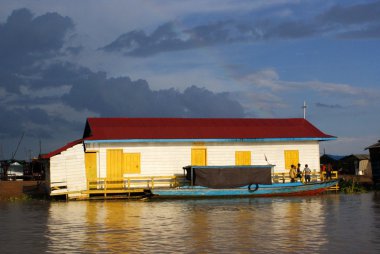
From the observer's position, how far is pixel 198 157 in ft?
121

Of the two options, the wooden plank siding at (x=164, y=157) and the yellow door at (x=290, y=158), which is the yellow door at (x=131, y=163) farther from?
the yellow door at (x=290, y=158)

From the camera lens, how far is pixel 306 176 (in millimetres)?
36594

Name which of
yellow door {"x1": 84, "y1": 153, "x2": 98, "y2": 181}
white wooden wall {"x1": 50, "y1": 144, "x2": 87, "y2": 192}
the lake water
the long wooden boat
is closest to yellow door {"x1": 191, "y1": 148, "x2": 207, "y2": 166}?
the long wooden boat

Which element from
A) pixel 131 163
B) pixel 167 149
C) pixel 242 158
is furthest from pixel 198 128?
pixel 131 163

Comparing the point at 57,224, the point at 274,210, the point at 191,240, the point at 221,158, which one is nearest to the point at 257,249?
the point at 191,240

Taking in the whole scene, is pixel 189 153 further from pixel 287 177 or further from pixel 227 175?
pixel 287 177

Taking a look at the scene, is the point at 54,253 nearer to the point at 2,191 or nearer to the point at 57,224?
the point at 57,224

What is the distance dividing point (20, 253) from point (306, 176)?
25020 mm

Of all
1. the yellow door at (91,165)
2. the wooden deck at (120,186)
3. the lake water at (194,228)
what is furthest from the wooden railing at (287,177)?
the yellow door at (91,165)

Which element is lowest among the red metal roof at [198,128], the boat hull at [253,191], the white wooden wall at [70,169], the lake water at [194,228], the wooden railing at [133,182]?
the lake water at [194,228]

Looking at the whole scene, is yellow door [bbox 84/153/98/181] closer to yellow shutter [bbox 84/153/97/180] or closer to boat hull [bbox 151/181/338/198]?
yellow shutter [bbox 84/153/97/180]

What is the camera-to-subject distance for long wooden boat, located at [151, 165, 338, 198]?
33406 mm

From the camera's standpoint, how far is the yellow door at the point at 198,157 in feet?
120

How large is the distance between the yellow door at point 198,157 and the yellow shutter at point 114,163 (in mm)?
4802
